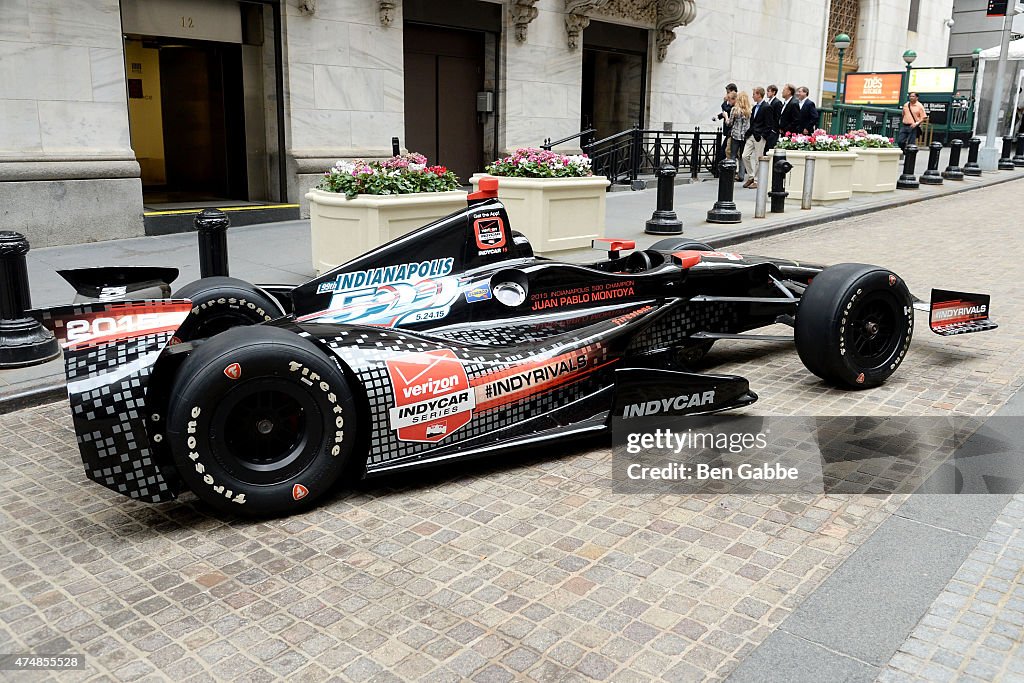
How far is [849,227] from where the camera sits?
14.8 m

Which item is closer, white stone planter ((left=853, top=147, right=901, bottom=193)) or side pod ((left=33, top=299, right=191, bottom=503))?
side pod ((left=33, top=299, right=191, bottom=503))

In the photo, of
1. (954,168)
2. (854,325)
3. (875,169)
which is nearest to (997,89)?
(954,168)

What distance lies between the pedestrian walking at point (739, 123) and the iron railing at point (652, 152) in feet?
4.70

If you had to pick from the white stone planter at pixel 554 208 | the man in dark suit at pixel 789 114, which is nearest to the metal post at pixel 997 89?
the man in dark suit at pixel 789 114

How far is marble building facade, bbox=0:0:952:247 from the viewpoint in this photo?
36.1 ft

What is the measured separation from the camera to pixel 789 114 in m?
18.2

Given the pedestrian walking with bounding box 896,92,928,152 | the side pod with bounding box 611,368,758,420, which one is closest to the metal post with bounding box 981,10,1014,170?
the pedestrian walking with bounding box 896,92,928,152

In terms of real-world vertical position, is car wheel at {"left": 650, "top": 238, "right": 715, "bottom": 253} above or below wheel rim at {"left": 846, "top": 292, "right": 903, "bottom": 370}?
above

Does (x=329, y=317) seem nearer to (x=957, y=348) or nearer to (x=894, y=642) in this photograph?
(x=894, y=642)

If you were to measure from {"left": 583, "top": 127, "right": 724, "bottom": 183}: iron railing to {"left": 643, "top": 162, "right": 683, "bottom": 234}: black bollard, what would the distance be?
215 inches

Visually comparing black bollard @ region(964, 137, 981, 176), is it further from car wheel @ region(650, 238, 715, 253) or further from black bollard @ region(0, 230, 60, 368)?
black bollard @ region(0, 230, 60, 368)

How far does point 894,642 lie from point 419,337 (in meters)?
2.48

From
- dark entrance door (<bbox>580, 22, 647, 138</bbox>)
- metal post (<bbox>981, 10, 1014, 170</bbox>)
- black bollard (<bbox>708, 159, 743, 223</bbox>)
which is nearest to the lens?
black bollard (<bbox>708, 159, 743, 223</bbox>)

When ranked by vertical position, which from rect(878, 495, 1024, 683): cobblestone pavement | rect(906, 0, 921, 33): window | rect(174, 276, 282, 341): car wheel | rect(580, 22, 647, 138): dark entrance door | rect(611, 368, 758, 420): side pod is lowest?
rect(878, 495, 1024, 683): cobblestone pavement
